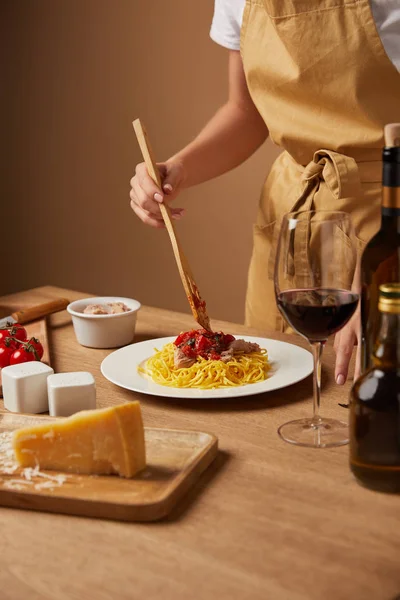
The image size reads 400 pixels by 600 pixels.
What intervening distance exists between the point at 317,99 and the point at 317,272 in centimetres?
94

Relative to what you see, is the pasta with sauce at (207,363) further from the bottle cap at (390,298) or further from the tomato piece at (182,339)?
the bottle cap at (390,298)

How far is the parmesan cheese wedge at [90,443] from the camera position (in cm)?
103

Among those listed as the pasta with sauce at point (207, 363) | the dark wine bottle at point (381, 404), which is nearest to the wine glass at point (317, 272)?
the dark wine bottle at point (381, 404)

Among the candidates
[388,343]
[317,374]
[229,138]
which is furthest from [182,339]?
[229,138]

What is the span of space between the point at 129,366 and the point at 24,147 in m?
3.42

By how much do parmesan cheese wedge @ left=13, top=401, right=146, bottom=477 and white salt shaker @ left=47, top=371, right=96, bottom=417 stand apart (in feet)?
0.65

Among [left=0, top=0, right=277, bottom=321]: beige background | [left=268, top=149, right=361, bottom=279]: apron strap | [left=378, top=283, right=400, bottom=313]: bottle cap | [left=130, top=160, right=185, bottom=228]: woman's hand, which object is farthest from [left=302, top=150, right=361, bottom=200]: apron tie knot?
[left=0, top=0, right=277, bottom=321]: beige background

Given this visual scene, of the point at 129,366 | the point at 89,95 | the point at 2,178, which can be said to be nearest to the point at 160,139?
the point at 89,95

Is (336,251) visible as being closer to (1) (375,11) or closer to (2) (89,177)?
(1) (375,11)

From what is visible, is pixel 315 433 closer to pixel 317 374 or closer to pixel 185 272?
pixel 317 374

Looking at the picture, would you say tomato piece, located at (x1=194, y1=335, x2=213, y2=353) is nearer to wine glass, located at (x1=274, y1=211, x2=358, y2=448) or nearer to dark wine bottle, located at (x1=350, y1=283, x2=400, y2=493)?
wine glass, located at (x1=274, y1=211, x2=358, y2=448)

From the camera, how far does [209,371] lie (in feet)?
4.67

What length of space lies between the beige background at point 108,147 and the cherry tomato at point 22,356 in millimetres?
2482

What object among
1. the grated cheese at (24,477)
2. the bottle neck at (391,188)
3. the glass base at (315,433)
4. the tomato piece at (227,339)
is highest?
the bottle neck at (391,188)
